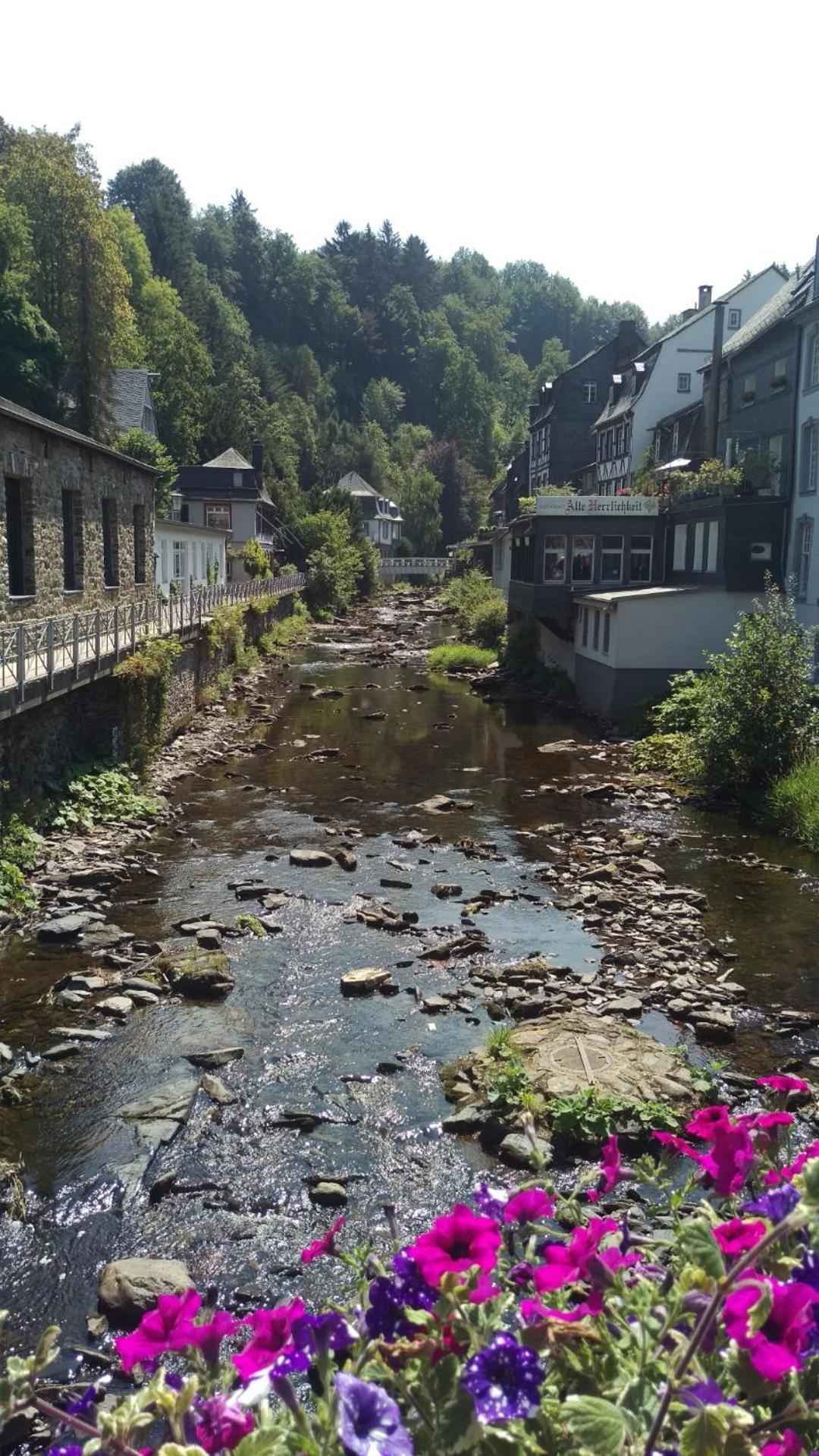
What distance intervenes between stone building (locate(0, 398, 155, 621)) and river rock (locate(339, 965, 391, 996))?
10.4 meters

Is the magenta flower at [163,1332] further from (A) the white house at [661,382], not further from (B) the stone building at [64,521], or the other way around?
(A) the white house at [661,382]

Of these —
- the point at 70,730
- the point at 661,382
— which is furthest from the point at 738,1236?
the point at 661,382

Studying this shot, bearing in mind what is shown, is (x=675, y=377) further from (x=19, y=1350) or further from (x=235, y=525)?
(x=19, y=1350)

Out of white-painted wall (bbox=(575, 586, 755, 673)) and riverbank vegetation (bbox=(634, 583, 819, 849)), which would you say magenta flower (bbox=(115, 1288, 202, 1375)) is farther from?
white-painted wall (bbox=(575, 586, 755, 673))

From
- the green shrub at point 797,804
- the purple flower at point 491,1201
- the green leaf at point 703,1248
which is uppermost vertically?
the green leaf at point 703,1248

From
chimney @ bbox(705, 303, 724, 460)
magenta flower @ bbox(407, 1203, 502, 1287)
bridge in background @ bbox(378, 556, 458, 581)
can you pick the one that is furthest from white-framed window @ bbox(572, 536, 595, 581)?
bridge in background @ bbox(378, 556, 458, 581)

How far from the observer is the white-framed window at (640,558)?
37.3 metres

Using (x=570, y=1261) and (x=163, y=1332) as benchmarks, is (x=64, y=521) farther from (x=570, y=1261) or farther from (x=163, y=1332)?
(x=570, y=1261)

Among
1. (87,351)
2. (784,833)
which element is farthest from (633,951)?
(87,351)

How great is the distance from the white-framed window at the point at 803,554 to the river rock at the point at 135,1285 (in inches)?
1051

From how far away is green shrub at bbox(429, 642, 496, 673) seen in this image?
47000 mm

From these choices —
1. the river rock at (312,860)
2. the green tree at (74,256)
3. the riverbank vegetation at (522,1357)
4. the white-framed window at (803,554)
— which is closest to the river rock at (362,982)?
the river rock at (312,860)

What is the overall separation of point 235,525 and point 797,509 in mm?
46103

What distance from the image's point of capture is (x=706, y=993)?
44.2 feet
